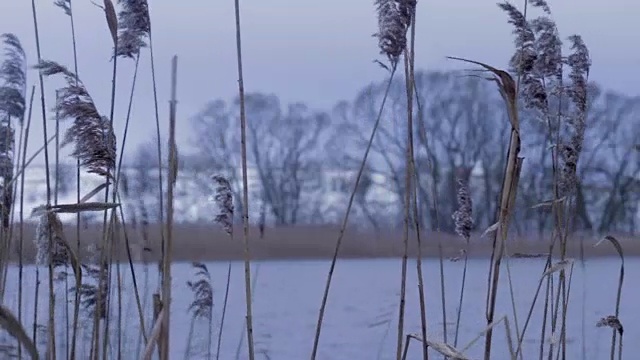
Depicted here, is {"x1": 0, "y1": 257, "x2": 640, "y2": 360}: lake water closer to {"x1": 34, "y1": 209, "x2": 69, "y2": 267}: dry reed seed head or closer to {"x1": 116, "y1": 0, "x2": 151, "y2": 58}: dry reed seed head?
{"x1": 34, "y1": 209, "x2": 69, "y2": 267}: dry reed seed head

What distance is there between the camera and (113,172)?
2154 mm

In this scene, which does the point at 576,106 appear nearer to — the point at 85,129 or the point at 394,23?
the point at 394,23

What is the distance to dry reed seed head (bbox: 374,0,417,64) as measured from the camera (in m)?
2.14

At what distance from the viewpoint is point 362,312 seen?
6.25 m

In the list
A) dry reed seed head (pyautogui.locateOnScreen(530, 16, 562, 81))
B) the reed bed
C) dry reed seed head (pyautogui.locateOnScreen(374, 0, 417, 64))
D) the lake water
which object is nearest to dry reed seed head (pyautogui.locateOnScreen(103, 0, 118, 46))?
the reed bed

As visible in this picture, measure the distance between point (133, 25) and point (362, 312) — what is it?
4.17 meters

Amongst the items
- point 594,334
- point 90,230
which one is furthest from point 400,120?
point 594,334

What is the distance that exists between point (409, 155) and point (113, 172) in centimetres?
60

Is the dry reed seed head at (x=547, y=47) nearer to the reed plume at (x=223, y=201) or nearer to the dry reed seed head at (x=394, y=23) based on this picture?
the dry reed seed head at (x=394, y=23)

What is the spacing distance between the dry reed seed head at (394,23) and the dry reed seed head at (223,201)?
629 millimetres

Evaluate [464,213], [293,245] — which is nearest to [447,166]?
[293,245]

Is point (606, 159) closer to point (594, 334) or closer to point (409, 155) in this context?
point (594, 334)

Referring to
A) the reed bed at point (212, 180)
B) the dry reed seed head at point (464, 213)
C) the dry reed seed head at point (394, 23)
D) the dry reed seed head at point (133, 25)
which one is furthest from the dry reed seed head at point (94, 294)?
the dry reed seed head at point (464, 213)

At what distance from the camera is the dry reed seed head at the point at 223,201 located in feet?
8.64
